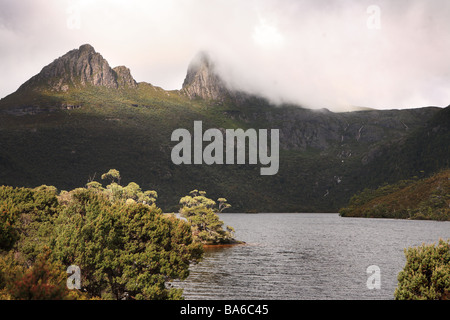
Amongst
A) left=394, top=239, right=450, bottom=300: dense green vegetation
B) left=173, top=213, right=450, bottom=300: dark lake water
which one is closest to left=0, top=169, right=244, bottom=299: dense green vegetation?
left=173, top=213, right=450, bottom=300: dark lake water

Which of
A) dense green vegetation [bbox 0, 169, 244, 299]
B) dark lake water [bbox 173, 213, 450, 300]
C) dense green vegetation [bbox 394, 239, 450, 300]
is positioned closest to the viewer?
dense green vegetation [bbox 394, 239, 450, 300]

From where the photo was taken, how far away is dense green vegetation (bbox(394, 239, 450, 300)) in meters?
24.2

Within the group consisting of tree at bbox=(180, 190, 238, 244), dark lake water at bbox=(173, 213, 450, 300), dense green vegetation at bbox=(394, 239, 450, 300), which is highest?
dense green vegetation at bbox=(394, 239, 450, 300)

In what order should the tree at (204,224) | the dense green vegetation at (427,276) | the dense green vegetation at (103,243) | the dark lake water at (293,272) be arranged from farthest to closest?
1. the tree at (204,224)
2. the dark lake water at (293,272)
3. the dense green vegetation at (103,243)
4. the dense green vegetation at (427,276)

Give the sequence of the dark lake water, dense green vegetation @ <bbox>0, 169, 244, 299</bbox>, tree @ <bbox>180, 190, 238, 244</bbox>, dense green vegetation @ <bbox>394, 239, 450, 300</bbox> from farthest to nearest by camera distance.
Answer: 1. tree @ <bbox>180, 190, 238, 244</bbox>
2. the dark lake water
3. dense green vegetation @ <bbox>0, 169, 244, 299</bbox>
4. dense green vegetation @ <bbox>394, 239, 450, 300</bbox>

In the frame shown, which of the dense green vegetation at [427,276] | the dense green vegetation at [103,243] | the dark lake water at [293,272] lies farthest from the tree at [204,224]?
the dense green vegetation at [427,276]

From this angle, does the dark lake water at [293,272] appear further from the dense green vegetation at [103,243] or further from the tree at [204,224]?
the dense green vegetation at [103,243]

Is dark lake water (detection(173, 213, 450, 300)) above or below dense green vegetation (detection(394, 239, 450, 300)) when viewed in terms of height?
below

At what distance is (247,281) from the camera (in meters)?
60.7

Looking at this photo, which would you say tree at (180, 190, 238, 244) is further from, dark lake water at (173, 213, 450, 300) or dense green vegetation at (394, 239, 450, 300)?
dense green vegetation at (394, 239, 450, 300)

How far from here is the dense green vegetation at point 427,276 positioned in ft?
79.5

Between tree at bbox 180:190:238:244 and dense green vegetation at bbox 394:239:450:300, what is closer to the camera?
dense green vegetation at bbox 394:239:450:300

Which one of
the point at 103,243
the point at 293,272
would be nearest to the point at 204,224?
the point at 293,272

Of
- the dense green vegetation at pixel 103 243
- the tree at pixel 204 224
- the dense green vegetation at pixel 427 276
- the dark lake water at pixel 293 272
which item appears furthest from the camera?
the tree at pixel 204 224
